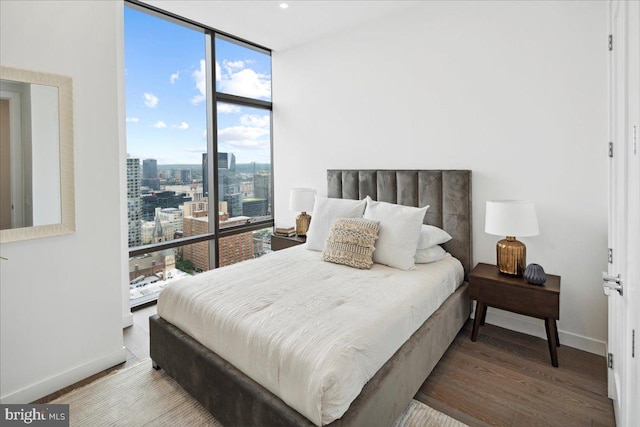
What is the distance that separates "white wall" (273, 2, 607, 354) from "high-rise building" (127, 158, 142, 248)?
86.9 inches

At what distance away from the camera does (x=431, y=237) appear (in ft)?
9.11

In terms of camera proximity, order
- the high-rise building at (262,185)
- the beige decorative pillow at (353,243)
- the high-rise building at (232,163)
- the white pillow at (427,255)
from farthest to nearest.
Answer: the high-rise building at (262,185)
the high-rise building at (232,163)
the white pillow at (427,255)
the beige decorative pillow at (353,243)

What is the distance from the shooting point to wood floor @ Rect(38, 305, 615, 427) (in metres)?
1.86

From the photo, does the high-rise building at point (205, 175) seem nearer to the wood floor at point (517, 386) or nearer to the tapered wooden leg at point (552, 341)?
the wood floor at point (517, 386)

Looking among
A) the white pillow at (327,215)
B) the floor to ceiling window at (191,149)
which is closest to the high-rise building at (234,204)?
the floor to ceiling window at (191,149)

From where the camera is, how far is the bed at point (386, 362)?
1487 mm

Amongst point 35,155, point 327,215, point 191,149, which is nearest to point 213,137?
point 191,149

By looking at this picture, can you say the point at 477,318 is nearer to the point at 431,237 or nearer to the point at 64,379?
the point at 431,237

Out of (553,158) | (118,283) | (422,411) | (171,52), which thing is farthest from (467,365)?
(171,52)

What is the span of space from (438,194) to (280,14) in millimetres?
2390

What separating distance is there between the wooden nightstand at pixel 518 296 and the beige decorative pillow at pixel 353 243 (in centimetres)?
84

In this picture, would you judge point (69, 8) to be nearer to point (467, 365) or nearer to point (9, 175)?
point (9, 175)

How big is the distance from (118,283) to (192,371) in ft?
3.22

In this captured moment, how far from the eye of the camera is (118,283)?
7.91 ft
